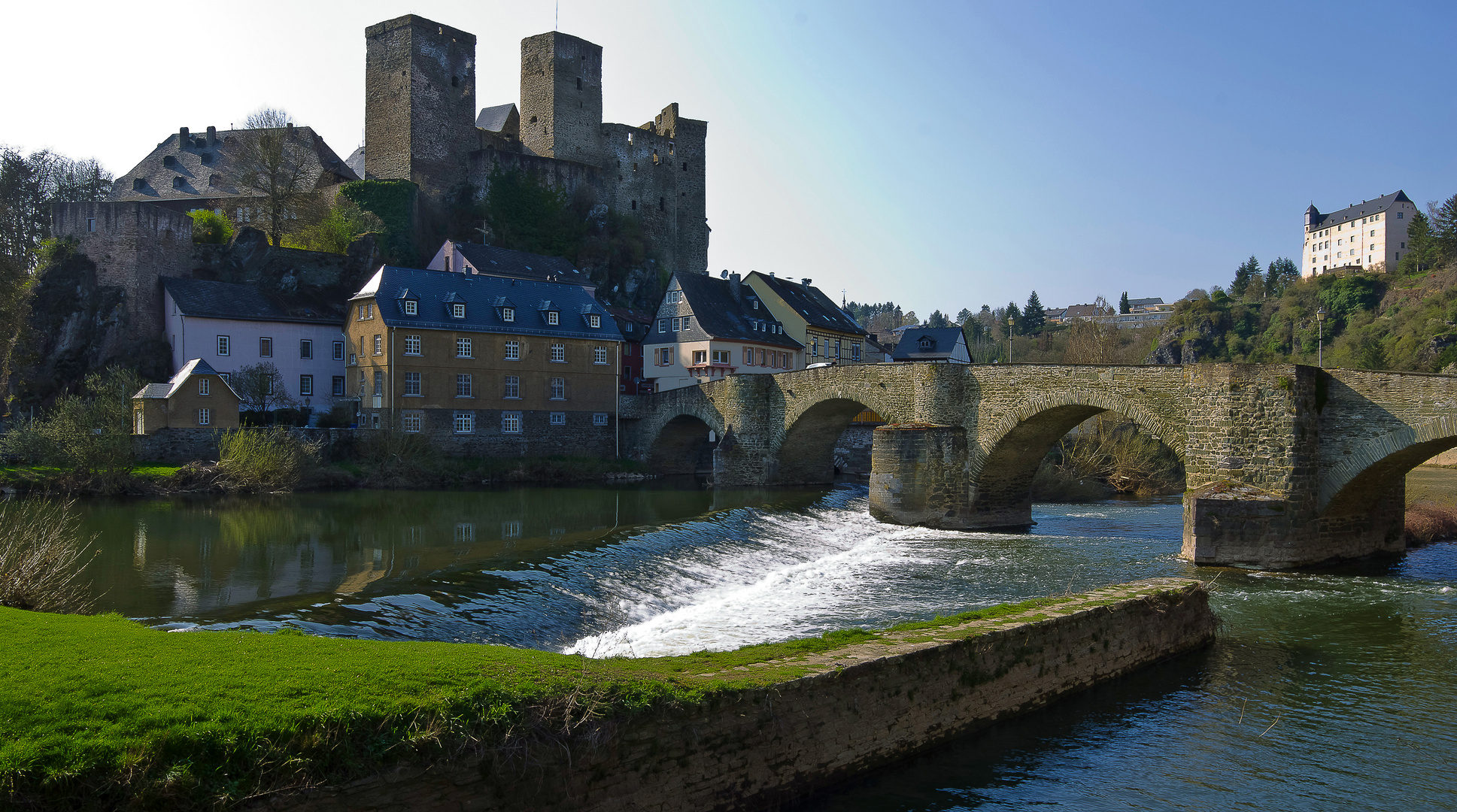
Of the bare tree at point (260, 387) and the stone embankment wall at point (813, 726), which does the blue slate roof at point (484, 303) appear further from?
the stone embankment wall at point (813, 726)

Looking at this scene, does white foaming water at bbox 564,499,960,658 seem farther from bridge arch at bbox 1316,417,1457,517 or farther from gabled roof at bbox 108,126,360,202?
gabled roof at bbox 108,126,360,202

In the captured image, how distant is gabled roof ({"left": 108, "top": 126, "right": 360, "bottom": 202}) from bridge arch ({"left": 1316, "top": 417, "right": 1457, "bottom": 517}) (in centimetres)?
5186

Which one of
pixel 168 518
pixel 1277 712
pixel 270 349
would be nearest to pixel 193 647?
pixel 1277 712

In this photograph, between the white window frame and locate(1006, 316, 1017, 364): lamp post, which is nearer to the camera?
the white window frame

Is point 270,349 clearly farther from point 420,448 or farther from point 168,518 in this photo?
point 168,518

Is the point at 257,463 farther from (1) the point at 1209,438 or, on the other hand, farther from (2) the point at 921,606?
(1) the point at 1209,438

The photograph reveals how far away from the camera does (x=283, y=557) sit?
758 inches

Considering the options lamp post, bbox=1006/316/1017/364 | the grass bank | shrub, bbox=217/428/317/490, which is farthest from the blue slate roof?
the grass bank

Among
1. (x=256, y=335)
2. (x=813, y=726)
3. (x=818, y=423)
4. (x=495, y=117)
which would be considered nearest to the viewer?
(x=813, y=726)

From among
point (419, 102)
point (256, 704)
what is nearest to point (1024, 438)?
point (256, 704)

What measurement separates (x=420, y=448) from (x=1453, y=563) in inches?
1238

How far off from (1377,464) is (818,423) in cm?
1907

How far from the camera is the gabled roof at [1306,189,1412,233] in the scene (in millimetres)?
91250

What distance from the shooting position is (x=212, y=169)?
57344 mm
